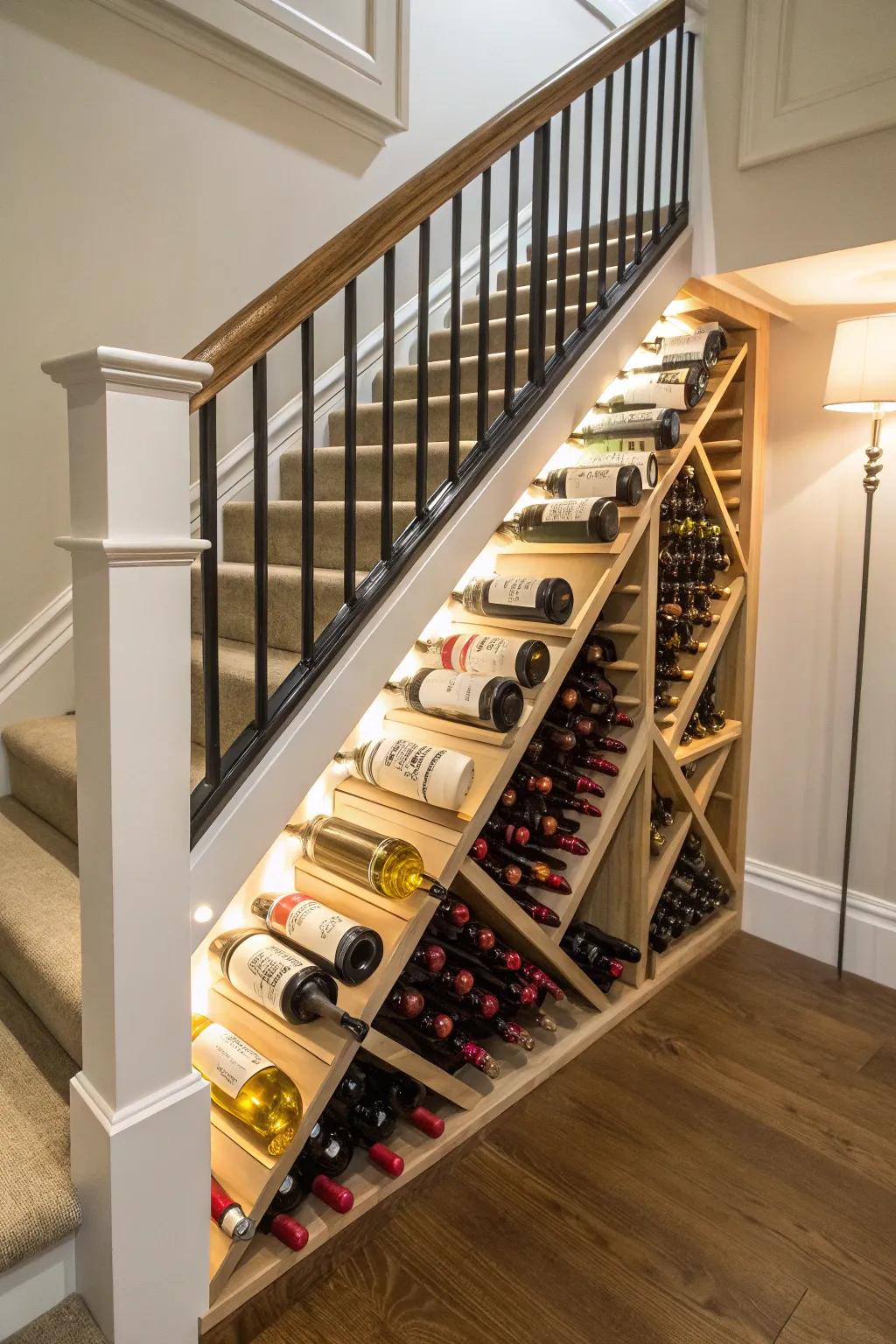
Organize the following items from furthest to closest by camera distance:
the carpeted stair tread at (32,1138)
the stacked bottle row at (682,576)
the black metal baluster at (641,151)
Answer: the stacked bottle row at (682,576) → the black metal baluster at (641,151) → the carpeted stair tread at (32,1138)

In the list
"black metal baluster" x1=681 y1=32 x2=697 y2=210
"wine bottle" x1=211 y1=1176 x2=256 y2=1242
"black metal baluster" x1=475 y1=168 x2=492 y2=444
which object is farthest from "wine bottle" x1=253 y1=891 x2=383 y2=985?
"black metal baluster" x1=681 y1=32 x2=697 y2=210

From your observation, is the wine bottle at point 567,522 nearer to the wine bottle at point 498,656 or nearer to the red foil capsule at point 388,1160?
the wine bottle at point 498,656

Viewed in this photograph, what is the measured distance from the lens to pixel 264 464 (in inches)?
54.8

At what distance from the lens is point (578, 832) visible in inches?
84.1

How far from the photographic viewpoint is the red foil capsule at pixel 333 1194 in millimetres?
1460

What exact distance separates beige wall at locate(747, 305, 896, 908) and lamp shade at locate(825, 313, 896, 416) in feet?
0.96

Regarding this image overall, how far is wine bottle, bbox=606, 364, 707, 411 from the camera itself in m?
2.13

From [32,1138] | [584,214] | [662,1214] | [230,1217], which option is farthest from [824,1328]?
[584,214]

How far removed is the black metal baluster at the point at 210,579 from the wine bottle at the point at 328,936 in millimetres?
321

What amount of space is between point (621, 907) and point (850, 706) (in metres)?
0.94

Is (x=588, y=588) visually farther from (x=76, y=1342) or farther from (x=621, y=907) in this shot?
(x=76, y=1342)

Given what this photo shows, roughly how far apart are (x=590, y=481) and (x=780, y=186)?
882 mm

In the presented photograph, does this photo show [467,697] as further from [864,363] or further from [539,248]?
[864,363]

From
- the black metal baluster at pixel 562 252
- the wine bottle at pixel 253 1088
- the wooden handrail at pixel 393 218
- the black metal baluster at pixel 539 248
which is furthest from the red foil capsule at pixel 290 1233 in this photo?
the black metal baluster at pixel 562 252
